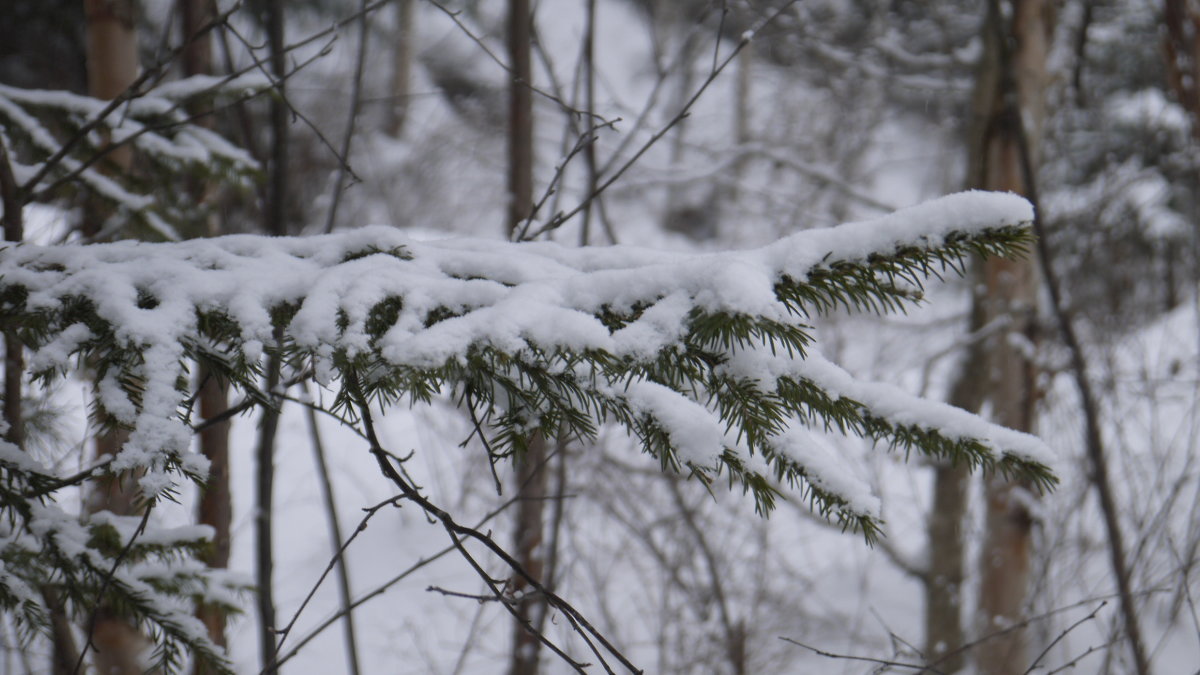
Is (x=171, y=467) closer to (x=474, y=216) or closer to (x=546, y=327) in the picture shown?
(x=546, y=327)

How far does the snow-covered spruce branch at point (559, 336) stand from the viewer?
841 millimetres

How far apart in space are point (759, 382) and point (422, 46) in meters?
15.6

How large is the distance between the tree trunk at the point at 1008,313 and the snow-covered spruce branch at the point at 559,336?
112 inches

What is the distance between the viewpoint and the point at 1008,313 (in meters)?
3.54

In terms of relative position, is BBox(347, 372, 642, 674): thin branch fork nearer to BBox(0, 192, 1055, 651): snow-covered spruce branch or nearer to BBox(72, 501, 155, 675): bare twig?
BBox(0, 192, 1055, 651): snow-covered spruce branch

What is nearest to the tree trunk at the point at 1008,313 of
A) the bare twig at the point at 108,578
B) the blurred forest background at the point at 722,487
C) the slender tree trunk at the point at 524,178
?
the blurred forest background at the point at 722,487

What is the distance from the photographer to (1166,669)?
15.9 ft

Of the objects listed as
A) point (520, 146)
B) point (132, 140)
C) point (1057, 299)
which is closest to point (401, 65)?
point (520, 146)

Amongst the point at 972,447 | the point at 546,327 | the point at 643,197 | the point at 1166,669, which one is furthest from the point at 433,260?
the point at 643,197

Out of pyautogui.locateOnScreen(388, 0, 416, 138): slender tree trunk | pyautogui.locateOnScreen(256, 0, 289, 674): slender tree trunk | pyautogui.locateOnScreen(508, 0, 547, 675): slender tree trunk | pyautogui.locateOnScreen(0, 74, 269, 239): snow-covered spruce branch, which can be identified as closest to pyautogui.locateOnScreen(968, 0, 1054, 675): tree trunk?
pyautogui.locateOnScreen(508, 0, 547, 675): slender tree trunk

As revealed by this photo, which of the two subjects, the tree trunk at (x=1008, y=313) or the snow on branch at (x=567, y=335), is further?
the tree trunk at (x=1008, y=313)

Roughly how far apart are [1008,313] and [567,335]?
3.26m

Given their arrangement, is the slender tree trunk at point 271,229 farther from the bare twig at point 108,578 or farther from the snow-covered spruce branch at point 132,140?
the bare twig at point 108,578

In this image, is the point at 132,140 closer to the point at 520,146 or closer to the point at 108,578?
the point at 108,578
